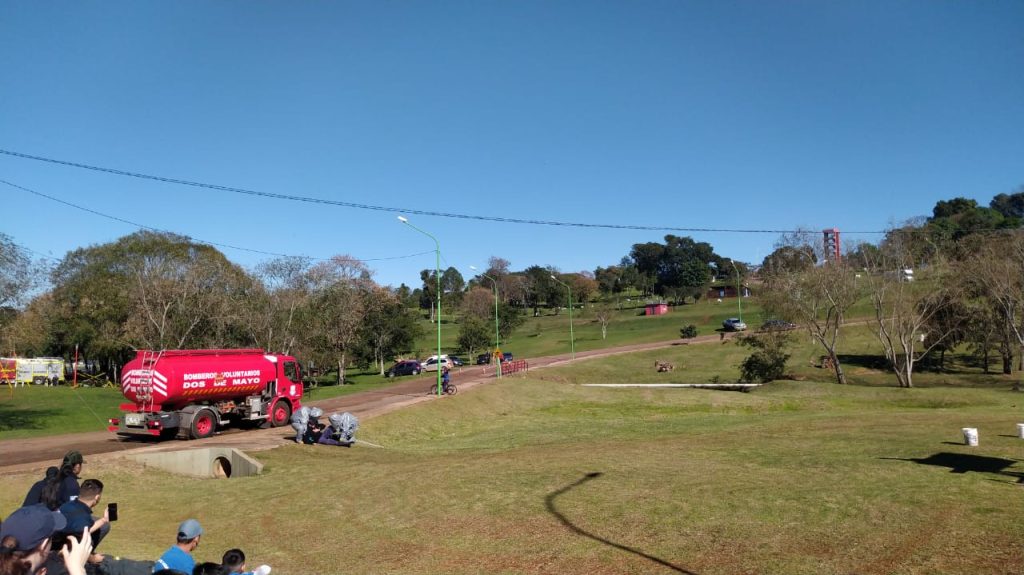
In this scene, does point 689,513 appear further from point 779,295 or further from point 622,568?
point 779,295

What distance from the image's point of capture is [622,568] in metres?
9.28

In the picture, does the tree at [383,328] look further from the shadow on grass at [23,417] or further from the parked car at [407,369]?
the shadow on grass at [23,417]

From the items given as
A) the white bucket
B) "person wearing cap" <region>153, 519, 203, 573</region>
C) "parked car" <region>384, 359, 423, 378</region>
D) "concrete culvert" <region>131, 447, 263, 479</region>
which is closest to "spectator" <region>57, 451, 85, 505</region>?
"person wearing cap" <region>153, 519, 203, 573</region>

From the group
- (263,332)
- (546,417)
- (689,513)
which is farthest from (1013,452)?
(263,332)

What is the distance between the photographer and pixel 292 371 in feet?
96.6

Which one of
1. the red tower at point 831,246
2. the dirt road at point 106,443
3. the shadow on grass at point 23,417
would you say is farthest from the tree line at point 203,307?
the red tower at point 831,246

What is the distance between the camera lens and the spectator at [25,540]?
15.0 ft

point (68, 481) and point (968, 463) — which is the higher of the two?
point (68, 481)

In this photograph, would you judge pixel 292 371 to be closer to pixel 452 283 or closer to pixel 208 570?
pixel 208 570

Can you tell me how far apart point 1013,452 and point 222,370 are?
85.8ft

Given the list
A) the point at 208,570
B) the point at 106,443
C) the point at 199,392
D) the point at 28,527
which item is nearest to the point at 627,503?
the point at 208,570

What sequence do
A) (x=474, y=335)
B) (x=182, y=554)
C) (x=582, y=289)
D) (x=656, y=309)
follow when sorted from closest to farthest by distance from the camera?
(x=182, y=554), (x=474, y=335), (x=656, y=309), (x=582, y=289)

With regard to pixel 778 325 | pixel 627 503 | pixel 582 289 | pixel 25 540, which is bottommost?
pixel 627 503

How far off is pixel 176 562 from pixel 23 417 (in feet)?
115
